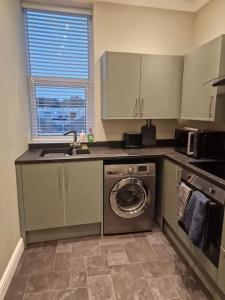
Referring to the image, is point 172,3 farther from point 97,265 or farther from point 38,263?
point 38,263

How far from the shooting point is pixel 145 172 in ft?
7.70

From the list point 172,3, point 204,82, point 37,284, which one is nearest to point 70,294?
point 37,284

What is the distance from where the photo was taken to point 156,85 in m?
2.53

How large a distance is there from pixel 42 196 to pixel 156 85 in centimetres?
182

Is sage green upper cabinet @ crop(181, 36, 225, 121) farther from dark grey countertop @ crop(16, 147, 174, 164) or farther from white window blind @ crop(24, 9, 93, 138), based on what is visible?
white window blind @ crop(24, 9, 93, 138)

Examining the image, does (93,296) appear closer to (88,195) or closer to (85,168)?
(88,195)

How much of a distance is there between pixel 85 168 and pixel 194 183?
1075 millimetres

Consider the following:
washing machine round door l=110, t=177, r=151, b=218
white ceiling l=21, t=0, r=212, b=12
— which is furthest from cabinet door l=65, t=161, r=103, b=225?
white ceiling l=21, t=0, r=212, b=12

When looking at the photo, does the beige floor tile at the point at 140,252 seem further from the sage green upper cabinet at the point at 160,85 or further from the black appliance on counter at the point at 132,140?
the sage green upper cabinet at the point at 160,85

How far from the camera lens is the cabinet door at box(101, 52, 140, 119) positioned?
7.83 ft

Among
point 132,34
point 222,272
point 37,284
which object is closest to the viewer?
point 222,272

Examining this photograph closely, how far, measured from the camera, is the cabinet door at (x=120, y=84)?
2.39 meters

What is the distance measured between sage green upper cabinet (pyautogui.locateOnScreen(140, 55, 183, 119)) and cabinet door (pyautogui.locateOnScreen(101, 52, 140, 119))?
0.09 metres

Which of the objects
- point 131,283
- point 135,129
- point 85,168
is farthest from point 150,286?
point 135,129
